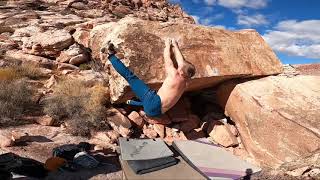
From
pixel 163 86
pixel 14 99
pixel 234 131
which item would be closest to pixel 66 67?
pixel 14 99

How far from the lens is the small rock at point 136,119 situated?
8109 millimetres

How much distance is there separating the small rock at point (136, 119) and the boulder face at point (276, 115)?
75.9 inches

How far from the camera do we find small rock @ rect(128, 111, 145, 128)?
811 centimetres

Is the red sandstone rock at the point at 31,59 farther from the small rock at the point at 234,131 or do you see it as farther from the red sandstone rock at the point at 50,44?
the small rock at the point at 234,131

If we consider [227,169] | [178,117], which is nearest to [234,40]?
[178,117]

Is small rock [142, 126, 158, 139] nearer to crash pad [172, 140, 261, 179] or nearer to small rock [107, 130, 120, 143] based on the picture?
small rock [107, 130, 120, 143]

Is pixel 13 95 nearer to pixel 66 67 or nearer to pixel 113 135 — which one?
pixel 113 135

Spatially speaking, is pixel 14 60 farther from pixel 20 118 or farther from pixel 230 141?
pixel 230 141

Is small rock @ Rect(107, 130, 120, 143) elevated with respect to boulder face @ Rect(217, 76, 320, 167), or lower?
lower

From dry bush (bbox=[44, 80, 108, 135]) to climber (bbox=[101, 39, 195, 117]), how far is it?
1818mm

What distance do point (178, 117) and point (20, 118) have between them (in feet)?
11.0

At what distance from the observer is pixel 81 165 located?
6.05m

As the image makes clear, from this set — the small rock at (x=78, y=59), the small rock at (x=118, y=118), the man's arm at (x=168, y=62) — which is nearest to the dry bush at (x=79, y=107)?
the small rock at (x=118, y=118)

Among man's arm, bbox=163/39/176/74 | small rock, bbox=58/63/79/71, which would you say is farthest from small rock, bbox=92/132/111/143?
small rock, bbox=58/63/79/71
